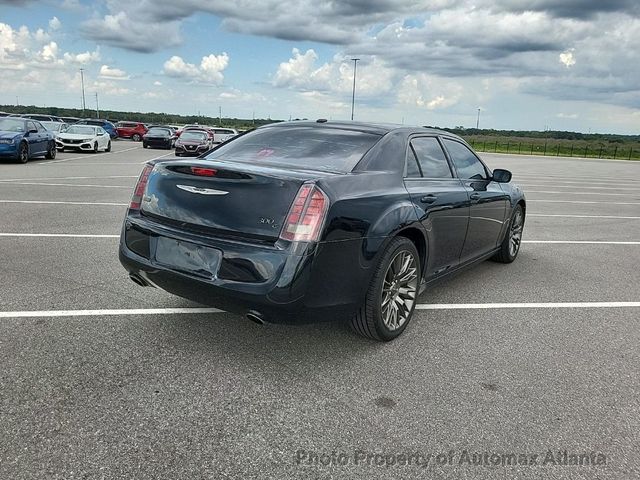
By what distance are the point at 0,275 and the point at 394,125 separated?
382 centimetres

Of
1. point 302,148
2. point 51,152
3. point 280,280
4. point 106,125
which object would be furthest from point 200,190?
point 106,125

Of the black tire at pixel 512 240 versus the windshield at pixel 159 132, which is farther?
the windshield at pixel 159 132

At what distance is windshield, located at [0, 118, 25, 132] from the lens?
681 inches

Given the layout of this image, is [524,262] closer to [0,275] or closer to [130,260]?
[130,260]

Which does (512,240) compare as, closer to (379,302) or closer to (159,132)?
(379,302)

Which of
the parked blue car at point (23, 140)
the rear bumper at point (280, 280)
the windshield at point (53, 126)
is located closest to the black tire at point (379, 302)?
the rear bumper at point (280, 280)

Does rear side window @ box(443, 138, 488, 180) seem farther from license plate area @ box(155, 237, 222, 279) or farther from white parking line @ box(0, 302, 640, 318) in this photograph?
license plate area @ box(155, 237, 222, 279)

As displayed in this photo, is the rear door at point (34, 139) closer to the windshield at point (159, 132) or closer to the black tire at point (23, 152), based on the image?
the black tire at point (23, 152)

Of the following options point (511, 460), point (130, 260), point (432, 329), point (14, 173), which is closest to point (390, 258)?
point (432, 329)

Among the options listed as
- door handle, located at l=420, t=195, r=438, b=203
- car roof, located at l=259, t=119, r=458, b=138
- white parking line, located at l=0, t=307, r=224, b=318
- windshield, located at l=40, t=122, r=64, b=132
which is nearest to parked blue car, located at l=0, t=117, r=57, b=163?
windshield, located at l=40, t=122, r=64, b=132

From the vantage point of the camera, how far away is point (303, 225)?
3.19 metres

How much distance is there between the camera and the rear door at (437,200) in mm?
4164

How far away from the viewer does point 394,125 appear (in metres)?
4.57

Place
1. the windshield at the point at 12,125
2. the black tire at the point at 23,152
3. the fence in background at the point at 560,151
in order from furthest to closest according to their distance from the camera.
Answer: the fence in background at the point at 560,151, the windshield at the point at 12,125, the black tire at the point at 23,152
